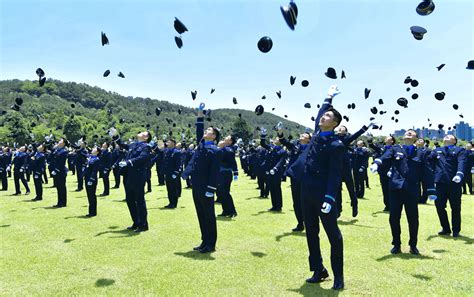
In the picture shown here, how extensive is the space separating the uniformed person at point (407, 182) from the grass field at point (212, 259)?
1.93ft

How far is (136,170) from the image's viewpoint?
10594mm

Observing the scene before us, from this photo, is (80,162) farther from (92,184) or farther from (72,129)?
(72,129)

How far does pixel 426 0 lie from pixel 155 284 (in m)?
9.49

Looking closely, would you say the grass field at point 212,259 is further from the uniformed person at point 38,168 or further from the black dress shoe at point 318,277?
the uniformed person at point 38,168

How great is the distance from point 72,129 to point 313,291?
344 feet

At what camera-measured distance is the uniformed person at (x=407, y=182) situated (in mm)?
8008

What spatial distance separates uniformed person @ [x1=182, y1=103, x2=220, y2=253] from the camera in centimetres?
834

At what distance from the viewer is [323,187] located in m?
5.84

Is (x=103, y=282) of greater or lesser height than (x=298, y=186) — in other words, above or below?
below

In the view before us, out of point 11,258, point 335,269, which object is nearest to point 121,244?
point 11,258

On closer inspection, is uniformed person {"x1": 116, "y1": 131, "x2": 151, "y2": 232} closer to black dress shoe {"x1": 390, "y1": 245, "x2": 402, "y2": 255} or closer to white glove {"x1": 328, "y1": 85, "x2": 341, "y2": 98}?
white glove {"x1": 328, "y1": 85, "x2": 341, "y2": 98}

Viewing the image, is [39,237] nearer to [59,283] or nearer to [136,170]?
[136,170]

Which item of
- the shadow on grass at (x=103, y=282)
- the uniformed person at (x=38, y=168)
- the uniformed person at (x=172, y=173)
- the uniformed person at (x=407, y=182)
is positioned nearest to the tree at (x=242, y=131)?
the uniformed person at (x=38, y=168)

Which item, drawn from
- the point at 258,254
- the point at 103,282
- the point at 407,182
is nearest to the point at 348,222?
the point at 407,182
